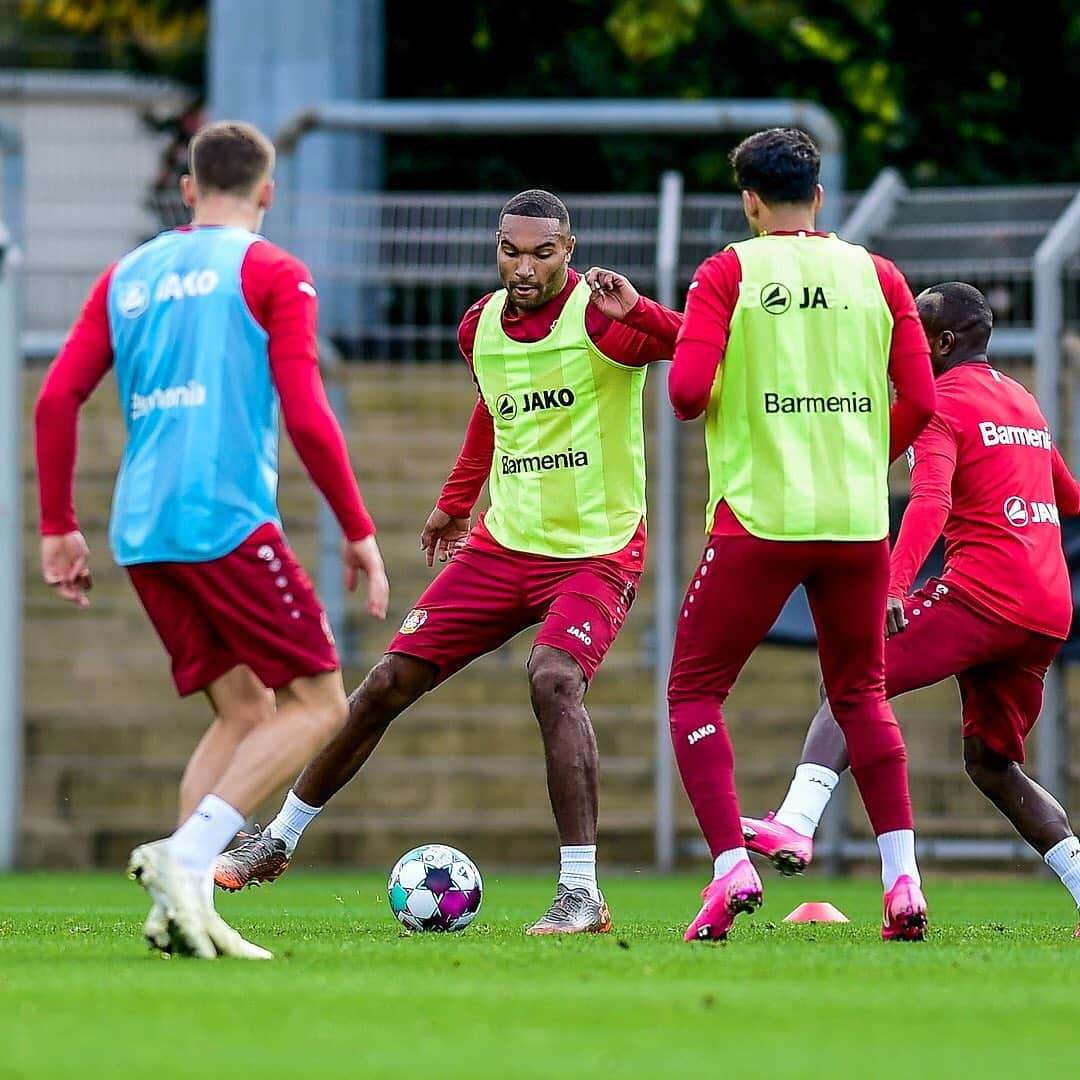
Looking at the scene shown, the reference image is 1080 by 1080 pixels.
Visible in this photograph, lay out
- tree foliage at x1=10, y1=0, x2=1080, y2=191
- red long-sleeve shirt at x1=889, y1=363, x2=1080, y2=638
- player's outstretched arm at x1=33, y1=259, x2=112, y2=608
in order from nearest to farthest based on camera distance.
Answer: player's outstretched arm at x1=33, y1=259, x2=112, y2=608
red long-sleeve shirt at x1=889, y1=363, x2=1080, y2=638
tree foliage at x1=10, y1=0, x2=1080, y2=191

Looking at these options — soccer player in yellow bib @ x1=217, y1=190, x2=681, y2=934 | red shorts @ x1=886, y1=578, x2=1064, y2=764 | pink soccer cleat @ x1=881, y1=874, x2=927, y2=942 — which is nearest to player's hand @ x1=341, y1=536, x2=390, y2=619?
soccer player in yellow bib @ x1=217, y1=190, x2=681, y2=934

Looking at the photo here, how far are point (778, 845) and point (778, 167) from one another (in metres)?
1.94

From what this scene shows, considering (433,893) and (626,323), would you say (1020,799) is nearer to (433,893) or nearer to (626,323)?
(433,893)

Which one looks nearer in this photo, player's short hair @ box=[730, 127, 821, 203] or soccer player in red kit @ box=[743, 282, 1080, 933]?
player's short hair @ box=[730, 127, 821, 203]

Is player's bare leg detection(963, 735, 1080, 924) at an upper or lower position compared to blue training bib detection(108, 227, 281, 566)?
lower

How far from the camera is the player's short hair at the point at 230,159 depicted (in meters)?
6.00

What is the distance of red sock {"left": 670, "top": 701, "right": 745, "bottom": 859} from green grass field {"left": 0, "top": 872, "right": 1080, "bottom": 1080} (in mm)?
339

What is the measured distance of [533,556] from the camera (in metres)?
7.45

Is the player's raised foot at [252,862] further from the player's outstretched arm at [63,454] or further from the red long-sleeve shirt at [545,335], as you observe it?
the player's outstretched arm at [63,454]

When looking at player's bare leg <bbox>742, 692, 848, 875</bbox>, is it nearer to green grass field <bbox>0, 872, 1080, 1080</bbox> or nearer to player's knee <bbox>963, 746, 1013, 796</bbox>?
green grass field <bbox>0, 872, 1080, 1080</bbox>

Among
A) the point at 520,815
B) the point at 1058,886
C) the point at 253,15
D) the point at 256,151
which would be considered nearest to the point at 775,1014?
the point at 256,151

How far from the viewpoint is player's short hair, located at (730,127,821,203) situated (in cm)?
652

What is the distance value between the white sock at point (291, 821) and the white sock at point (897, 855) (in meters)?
1.82

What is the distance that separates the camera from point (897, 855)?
662 centimetres
